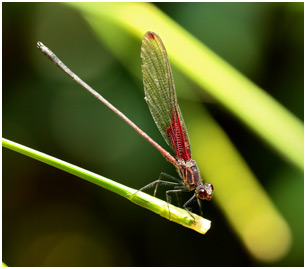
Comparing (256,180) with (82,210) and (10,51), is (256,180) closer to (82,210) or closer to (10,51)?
(82,210)

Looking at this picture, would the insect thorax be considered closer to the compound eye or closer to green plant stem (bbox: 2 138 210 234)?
the compound eye

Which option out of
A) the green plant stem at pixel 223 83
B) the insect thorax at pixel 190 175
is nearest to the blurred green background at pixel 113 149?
the green plant stem at pixel 223 83

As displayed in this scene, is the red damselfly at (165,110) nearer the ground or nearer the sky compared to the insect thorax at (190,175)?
nearer the sky

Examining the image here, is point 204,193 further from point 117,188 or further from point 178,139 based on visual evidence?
point 117,188

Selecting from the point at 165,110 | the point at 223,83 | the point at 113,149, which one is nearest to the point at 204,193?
the point at 165,110

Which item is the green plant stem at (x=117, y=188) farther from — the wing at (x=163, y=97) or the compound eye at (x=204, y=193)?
the wing at (x=163, y=97)

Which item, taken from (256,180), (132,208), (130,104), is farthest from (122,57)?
(256,180)
